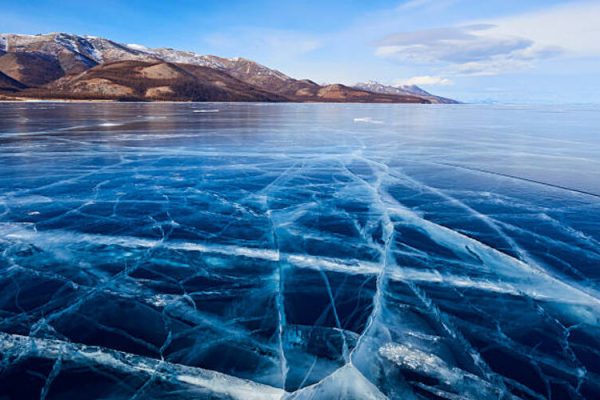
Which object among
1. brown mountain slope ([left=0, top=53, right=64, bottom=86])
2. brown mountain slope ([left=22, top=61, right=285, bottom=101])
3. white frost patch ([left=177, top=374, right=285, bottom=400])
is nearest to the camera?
white frost patch ([left=177, top=374, right=285, bottom=400])

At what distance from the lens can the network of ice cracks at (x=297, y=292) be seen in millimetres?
2963

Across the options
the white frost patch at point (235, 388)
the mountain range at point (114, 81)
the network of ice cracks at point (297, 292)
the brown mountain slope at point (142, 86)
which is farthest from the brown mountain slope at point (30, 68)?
the white frost patch at point (235, 388)

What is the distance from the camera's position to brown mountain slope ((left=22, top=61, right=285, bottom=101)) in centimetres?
11312

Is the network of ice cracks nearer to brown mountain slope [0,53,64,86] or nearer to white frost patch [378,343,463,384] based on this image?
white frost patch [378,343,463,384]

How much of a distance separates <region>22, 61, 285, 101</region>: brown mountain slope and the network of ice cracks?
112092 mm

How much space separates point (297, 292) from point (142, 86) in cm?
13587

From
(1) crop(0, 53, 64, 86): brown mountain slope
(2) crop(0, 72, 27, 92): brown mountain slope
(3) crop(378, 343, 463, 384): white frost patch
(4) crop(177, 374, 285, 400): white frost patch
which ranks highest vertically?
(1) crop(0, 53, 64, 86): brown mountain slope

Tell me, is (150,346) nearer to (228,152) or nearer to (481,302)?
(481,302)

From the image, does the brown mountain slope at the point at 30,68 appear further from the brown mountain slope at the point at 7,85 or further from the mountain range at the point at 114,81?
the brown mountain slope at the point at 7,85

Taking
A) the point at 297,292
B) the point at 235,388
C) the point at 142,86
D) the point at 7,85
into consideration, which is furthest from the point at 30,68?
the point at 235,388

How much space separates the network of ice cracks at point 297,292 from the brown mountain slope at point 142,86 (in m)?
112

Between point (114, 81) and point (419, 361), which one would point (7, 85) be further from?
point (419, 361)

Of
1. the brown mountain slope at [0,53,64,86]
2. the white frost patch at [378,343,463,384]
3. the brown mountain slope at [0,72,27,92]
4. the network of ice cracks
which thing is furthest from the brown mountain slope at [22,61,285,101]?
the white frost patch at [378,343,463,384]

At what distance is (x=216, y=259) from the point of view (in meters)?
4.96
